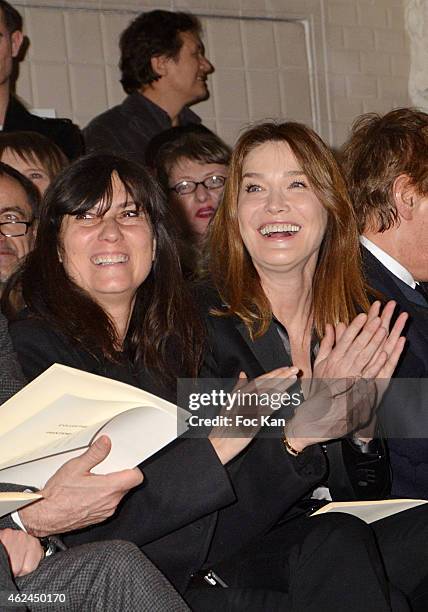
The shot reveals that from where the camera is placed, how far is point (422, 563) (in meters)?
2.10

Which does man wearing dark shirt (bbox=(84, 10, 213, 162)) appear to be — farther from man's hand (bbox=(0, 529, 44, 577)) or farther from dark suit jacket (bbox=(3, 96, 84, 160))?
man's hand (bbox=(0, 529, 44, 577))

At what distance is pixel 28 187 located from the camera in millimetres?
2885

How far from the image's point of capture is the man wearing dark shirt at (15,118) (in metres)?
3.80

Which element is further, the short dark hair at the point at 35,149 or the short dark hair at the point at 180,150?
the short dark hair at the point at 180,150

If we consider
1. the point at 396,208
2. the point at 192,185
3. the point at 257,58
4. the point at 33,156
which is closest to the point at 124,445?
the point at 396,208

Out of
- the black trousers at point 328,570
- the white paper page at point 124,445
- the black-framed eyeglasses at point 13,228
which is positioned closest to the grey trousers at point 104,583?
the white paper page at point 124,445

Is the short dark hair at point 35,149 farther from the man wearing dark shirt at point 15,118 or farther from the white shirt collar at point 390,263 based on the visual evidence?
the white shirt collar at point 390,263

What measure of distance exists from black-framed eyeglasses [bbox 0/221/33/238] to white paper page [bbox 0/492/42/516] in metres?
1.25

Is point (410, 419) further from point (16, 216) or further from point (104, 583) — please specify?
point (16, 216)

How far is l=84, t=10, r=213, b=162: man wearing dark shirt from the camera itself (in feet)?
13.8

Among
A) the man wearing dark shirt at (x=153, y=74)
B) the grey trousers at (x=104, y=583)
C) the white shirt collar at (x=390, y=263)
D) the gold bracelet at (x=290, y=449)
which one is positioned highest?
the man wearing dark shirt at (x=153, y=74)

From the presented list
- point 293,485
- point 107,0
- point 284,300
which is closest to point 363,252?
point 284,300

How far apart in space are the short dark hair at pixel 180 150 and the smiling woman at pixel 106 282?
135cm

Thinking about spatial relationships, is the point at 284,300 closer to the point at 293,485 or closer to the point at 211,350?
the point at 211,350
